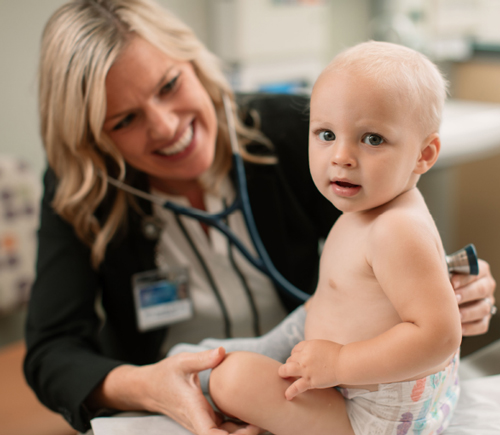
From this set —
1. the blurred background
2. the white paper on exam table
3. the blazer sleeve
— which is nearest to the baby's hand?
the white paper on exam table

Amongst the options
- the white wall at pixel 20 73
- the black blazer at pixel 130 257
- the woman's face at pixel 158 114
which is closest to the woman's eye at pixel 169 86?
the woman's face at pixel 158 114

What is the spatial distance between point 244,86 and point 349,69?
1914 millimetres

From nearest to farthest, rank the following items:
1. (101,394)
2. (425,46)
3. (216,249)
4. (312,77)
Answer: (101,394) < (216,249) < (425,46) < (312,77)

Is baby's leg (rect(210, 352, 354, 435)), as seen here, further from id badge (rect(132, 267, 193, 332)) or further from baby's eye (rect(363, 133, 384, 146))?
id badge (rect(132, 267, 193, 332))

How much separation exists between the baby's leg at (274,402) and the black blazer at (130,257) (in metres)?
0.43

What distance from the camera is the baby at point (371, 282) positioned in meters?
0.46

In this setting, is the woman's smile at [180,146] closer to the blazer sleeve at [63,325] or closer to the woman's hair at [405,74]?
the blazer sleeve at [63,325]

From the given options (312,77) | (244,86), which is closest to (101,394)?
(244,86)

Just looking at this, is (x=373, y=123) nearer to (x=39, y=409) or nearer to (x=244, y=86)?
(x=39, y=409)

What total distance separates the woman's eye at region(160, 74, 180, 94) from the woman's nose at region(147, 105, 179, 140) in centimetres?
4

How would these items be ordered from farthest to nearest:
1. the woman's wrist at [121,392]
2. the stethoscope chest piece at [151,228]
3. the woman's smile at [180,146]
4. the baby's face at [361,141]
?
the stethoscope chest piece at [151,228] < the woman's smile at [180,146] < the woman's wrist at [121,392] < the baby's face at [361,141]

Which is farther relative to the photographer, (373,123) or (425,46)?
(425,46)

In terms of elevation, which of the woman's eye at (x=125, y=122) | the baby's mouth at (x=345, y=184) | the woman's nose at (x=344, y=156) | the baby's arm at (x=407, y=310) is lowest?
the baby's arm at (x=407, y=310)

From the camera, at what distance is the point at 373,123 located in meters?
0.46
